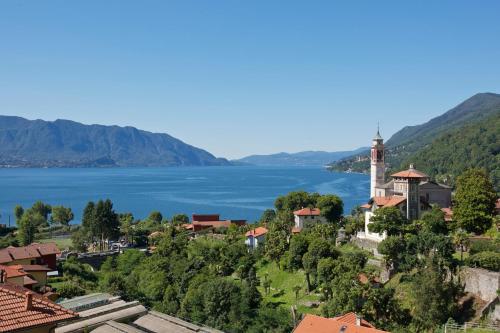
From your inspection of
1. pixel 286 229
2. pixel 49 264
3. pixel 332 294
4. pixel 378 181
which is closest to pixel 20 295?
pixel 332 294

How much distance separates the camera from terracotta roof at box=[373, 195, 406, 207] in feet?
117

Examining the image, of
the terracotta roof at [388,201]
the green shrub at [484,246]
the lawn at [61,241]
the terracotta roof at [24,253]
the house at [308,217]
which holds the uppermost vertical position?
the terracotta roof at [388,201]

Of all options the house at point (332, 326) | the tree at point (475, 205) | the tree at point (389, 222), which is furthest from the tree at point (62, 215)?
the house at point (332, 326)

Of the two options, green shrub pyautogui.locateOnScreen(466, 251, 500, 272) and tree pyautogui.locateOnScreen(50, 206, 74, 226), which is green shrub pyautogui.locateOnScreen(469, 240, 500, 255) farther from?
tree pyautogui.locateOnScreen(50, 206, 74, 226)

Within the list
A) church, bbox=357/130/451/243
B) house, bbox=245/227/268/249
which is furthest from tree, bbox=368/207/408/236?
house, bbox=245/227/268/249

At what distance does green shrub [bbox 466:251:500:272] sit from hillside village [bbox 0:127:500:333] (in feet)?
0.19

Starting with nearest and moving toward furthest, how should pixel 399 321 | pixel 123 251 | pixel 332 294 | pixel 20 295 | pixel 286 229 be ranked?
pixel 20 295 < pixel 399 321 < pixel 332 294 < pixel 286 229 < pixel 123 251

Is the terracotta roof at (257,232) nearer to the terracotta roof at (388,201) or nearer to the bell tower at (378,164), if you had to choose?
the bell tower at (378,164)

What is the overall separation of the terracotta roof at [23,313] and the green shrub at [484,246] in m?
24.7

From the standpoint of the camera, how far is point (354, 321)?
73.3 ft

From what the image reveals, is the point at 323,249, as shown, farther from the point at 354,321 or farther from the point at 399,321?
the point at 354,321

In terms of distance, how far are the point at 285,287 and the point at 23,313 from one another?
90.5ft

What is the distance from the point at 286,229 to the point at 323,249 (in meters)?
10.6

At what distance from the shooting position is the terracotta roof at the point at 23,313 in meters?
8.48
